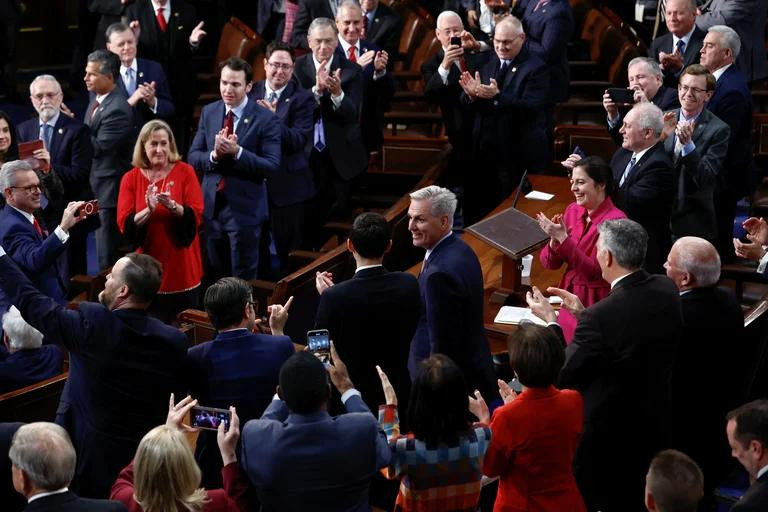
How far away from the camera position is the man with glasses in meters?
4.62

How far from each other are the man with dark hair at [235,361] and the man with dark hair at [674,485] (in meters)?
1.17

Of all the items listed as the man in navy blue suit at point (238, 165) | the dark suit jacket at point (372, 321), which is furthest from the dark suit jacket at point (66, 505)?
the man in navy blue suit at point (238, 165)

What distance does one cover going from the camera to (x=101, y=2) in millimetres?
7645

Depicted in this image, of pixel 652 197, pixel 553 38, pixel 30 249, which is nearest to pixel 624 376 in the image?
A: pixel 652 197

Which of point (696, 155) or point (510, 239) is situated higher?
point (696, 155)

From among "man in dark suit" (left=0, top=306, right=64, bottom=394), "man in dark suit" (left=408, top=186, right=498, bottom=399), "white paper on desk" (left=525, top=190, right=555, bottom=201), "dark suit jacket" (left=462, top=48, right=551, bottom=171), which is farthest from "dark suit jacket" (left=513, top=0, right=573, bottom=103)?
"man in dark suit" (left=0, top=306, right=64, bottom=394)

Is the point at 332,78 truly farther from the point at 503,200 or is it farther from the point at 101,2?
the point at 101,2

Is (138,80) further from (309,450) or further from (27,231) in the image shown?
(309,450)

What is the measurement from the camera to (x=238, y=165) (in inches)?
227

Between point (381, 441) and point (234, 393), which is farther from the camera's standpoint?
point (234, 393)

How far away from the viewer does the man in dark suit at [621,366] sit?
3.61 metres

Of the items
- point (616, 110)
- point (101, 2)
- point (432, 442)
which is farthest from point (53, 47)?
point (432, 442)

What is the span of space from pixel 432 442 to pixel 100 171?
146 inches

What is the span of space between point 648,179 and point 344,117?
2.01m
